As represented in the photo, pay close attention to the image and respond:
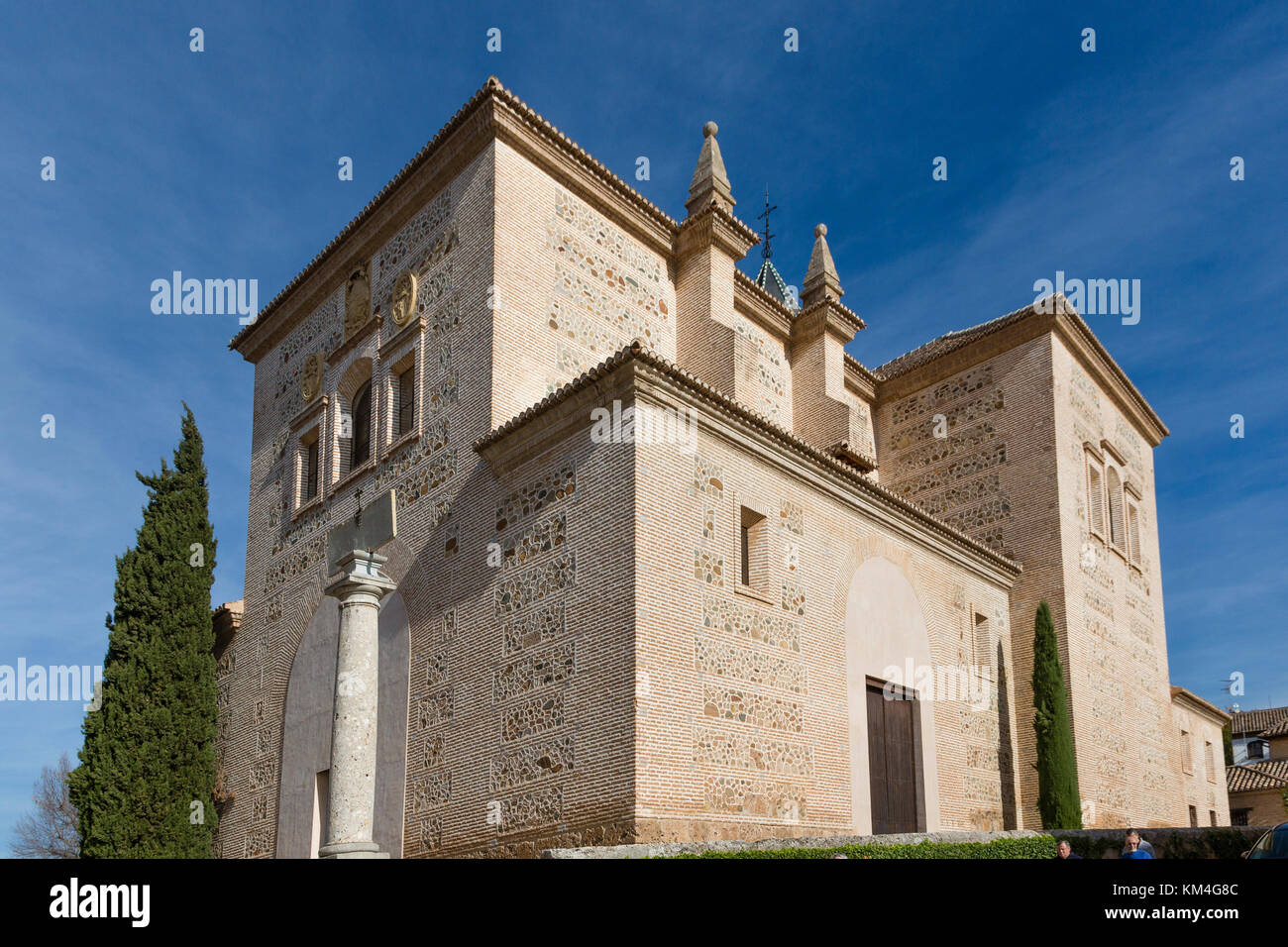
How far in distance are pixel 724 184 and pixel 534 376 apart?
502 cm

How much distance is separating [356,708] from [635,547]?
124 inches

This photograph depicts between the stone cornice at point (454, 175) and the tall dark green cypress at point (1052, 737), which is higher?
the stone cornice at point (454, 175)

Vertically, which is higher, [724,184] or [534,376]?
[724,184]

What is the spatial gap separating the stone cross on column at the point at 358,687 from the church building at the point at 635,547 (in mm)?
32

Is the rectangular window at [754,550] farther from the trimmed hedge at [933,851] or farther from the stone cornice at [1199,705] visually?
the stone cornice at [1199,705]

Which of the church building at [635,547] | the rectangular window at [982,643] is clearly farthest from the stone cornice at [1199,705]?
the rectangular window at [982,643]

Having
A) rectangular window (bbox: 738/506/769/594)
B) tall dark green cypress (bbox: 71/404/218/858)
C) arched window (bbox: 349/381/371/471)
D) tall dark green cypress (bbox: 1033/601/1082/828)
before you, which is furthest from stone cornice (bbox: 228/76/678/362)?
tall dark green cypress (bbox: 1033/601/1082/828)

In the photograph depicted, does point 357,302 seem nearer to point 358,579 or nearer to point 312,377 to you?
point 312,377

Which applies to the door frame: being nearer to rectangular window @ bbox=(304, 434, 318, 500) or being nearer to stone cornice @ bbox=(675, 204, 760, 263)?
stone cornice @ bbox=(675, 204, 760, 263)

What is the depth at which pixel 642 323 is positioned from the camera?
51.5 feet

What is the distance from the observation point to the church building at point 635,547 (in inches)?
435
